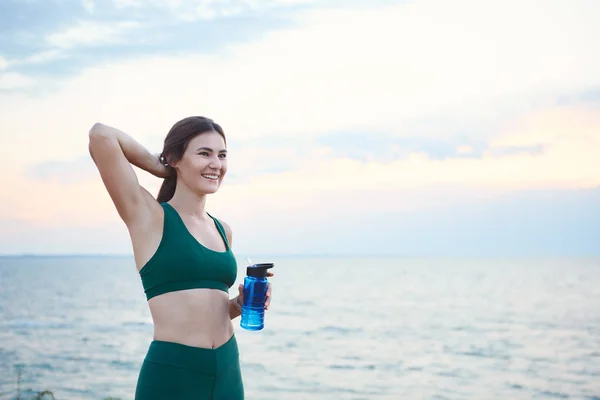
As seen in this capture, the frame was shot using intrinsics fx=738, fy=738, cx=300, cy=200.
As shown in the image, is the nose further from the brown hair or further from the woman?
the brown hair

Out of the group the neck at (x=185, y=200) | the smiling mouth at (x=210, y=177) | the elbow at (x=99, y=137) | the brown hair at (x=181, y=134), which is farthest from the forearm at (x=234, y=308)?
the elbow at (x=99, y=137)

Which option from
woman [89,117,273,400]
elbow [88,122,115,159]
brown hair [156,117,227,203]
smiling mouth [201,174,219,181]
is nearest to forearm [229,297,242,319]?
woman [89,117,273,400]

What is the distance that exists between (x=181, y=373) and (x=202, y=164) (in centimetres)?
93

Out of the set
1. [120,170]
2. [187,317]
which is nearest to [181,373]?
[187,317]

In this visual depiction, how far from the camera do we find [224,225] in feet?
12.5

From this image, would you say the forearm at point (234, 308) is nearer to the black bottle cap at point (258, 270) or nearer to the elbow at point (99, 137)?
the black bottle cap at point (258, 270)

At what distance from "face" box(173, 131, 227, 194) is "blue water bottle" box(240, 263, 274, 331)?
444mm

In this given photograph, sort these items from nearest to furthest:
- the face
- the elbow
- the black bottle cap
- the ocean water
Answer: the elbow
the black bottle cap
the face
the ocean water

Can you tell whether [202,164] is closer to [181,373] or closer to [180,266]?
[180,266]

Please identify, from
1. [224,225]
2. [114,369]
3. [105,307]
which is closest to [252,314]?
[224,225]

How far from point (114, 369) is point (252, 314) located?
1628 cm

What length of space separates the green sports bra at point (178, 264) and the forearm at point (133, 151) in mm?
197

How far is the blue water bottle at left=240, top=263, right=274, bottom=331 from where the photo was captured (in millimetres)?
3275

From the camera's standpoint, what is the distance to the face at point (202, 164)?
11.0ft
